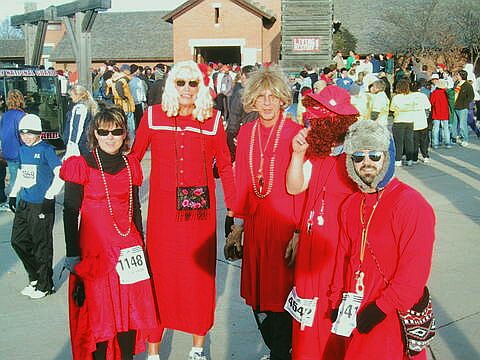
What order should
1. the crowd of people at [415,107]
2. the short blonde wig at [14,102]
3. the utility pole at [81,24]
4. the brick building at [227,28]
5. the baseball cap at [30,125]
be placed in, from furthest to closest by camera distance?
the brick building at [227,28] → the utility pole at [81,24] → the crowd of people at [415,107] → the short blonde wig at [14,102] → the baseball cap at [30,125]

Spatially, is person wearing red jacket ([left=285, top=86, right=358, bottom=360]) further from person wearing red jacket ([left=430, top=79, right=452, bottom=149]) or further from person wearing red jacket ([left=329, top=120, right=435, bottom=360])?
person wearing red jacket ([left=430, top=79, right=452, bottom=149])

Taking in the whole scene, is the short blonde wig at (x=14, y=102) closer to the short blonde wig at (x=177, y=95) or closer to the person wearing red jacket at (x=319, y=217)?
the short blonde wig at (x=177, y=95)

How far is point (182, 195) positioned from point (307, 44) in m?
22.8

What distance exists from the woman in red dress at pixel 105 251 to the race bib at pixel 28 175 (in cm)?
195

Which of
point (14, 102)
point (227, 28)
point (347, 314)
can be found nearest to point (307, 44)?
point (227, 28)

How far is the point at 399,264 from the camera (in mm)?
2750

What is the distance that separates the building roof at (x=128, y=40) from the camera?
49.3m

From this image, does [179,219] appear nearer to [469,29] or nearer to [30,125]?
[30,125]

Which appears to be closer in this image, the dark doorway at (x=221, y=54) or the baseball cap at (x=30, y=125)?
the baseball cap at (x=30, y=125)

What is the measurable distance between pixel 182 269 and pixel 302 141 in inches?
54.7

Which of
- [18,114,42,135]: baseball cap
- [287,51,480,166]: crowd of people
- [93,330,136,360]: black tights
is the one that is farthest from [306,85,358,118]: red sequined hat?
[287,51,480,166]: crowd of people

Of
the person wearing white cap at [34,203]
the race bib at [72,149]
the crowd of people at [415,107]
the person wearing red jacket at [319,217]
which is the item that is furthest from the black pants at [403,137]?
the person wearing red jacket at [319,217]

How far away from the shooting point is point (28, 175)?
5633 millimetres

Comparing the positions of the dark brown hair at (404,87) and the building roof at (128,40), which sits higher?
the building roof at (128,40)
